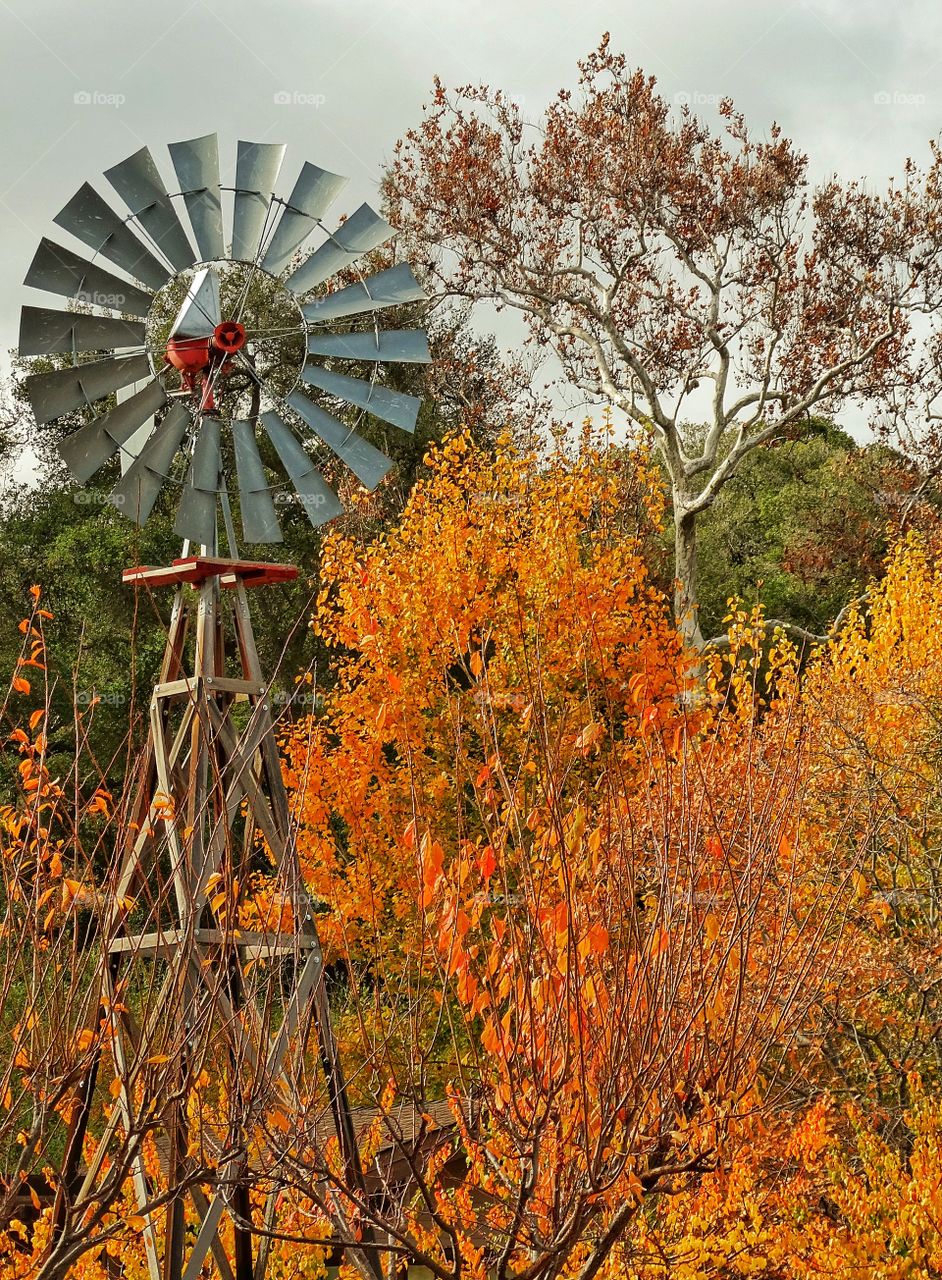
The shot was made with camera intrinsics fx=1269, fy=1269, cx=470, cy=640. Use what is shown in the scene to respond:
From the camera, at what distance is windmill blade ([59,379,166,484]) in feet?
19.9

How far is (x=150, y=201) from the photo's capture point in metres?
6.04

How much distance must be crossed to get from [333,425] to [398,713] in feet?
16.8

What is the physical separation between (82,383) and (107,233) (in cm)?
71

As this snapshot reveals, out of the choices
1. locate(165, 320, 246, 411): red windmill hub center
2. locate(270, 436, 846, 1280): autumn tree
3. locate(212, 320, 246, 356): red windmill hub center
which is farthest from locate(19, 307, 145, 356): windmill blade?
locate(270, 436, 846, 1280): autumn tree

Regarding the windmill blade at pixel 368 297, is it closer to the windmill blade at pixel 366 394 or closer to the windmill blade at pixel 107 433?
the windmill blade at pixel 366 394

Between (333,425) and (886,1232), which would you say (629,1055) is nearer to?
(886,1232)

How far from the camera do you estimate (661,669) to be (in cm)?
1203

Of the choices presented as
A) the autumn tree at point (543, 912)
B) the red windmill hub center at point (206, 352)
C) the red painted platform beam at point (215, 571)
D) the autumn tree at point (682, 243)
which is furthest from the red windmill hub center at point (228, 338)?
the autumn tree at point (682, 243)

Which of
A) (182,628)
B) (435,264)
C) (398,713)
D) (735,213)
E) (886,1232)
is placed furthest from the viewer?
(435,264)

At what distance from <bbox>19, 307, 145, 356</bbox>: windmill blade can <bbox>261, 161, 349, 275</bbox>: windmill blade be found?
29.6 inches

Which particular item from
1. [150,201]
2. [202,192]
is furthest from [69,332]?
[202,192]

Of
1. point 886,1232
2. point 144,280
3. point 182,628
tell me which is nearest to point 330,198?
point 144,280

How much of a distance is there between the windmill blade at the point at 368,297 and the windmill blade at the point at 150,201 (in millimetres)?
668

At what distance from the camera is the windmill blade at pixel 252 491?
243 inches
